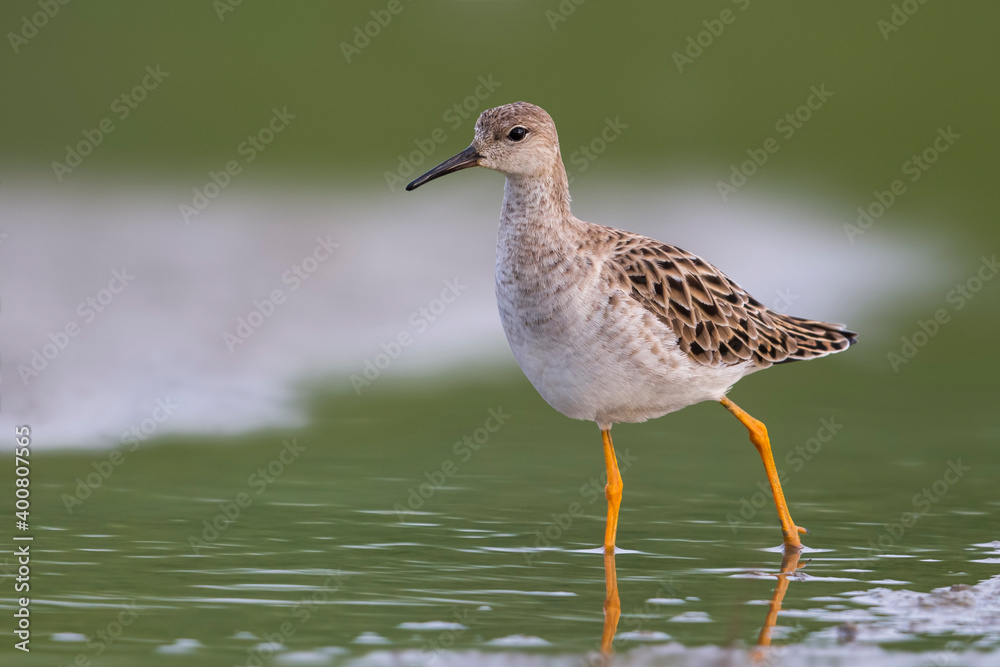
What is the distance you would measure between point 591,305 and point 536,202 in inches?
37.9

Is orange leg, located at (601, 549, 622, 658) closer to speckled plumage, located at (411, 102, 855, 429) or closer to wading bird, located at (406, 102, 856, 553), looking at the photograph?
wading bird, located at (406, 102, 856, 553)

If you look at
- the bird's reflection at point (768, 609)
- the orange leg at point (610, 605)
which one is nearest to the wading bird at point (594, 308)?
the bird's reflection at point (768, 609)

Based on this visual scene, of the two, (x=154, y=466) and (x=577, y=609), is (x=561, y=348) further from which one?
(x=154, y=466)

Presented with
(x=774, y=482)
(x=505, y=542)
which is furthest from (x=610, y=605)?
(x=774, y=482)

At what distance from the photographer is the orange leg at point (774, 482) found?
1020 centimetres

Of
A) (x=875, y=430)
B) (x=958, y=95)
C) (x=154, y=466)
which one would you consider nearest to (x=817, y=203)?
(x=958, y=95)

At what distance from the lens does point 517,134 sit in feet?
33.7

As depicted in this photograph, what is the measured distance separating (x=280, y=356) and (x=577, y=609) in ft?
28.0

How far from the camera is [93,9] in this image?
76.2ft

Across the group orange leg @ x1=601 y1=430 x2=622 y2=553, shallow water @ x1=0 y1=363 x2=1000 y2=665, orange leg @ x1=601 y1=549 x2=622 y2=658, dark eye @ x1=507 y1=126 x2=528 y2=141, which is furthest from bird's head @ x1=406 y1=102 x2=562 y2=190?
orange leg @ x1=601 y1=549 x2=622 y2=658

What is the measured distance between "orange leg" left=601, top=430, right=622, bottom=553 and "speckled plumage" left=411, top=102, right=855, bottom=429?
261mm

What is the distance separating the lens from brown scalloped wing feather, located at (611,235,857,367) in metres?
10.3

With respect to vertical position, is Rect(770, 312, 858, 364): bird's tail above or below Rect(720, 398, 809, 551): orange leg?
above

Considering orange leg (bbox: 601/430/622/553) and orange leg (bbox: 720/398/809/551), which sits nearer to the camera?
orange leg (bbox: 601/430/622/553)
